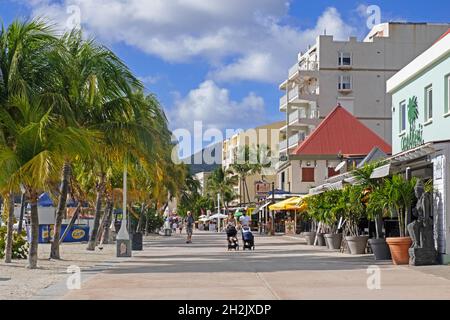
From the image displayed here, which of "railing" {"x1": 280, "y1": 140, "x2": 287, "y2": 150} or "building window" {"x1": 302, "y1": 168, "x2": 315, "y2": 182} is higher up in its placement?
"railing" {"x1": 280, "y1": 140, "x2": 287, "y2": 150}

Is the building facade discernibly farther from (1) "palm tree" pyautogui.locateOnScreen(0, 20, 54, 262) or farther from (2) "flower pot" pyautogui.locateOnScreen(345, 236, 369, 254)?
(1) "palm tree" pyautogui.locateOnScreen(0, 20, 54, 262)

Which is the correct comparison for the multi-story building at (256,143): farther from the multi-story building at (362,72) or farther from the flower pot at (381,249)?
the flower pot at (381,249)

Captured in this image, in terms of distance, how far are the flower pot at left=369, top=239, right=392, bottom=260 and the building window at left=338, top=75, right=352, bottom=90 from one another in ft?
173

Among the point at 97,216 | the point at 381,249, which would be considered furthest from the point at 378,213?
the point at 97,216

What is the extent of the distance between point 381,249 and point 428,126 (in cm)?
502

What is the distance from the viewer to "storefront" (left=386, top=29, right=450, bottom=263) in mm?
19062

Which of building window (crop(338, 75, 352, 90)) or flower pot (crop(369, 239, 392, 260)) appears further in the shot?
building window (crop(338, 75, 352, 90))

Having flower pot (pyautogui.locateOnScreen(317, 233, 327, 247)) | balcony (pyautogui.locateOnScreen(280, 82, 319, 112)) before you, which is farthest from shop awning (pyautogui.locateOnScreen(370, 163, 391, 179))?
balcony (pyautogui.locateOnScreen(280, 82, 319, 112))

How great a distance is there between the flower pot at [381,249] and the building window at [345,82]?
2080 inches

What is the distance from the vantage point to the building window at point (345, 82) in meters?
73.1

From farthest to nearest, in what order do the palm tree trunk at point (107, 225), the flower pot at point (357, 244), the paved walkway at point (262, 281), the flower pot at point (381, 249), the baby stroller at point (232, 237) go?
the palm tree trunk at point (107, 225)
the baby stroller at point (232, 237)
the flower pot at point (357, 244)
the flower pot at point (381, 249)
the paved walkway at point (262, 281)

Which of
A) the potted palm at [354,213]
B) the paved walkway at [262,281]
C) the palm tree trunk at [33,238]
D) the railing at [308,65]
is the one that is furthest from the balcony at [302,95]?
the palm tree trunk at [33,238]

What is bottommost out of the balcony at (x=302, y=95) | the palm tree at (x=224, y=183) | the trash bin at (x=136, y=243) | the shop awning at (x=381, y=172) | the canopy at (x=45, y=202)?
the trash bin at (x=136, y=243)
